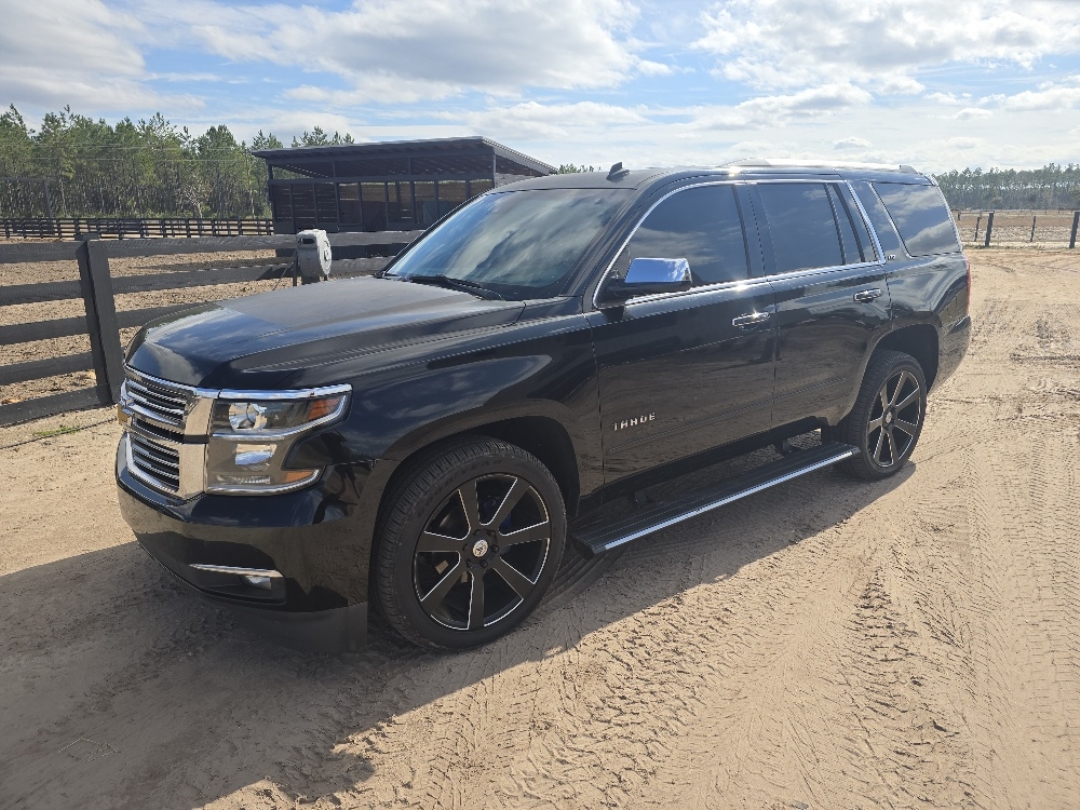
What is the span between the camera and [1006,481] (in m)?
4.96

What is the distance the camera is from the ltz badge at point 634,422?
3.48 m

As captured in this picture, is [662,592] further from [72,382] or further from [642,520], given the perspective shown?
[72,382]

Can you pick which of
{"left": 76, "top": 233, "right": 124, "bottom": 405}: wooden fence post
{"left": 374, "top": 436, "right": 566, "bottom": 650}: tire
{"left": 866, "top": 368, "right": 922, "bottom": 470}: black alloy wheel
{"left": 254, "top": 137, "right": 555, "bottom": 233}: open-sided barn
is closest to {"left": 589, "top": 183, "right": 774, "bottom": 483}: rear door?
{"left": 374, "top": 436, "right": 566, "bottom": 650}: tire

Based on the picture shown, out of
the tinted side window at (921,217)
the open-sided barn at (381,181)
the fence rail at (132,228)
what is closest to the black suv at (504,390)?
the tinted side window at (921,217)

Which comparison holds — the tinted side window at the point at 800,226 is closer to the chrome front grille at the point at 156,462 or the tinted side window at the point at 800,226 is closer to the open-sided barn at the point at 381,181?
the chrome front grille at the point at 156,462

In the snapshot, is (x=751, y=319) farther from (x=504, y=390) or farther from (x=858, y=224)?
(x=504, y=390)

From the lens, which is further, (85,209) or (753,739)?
(85,209)

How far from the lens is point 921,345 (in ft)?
17.5

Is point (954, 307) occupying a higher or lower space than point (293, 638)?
higher

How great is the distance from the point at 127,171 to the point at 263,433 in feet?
344

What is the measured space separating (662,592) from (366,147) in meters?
26.0

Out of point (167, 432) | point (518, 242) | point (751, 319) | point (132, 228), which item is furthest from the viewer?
point (132, 228)

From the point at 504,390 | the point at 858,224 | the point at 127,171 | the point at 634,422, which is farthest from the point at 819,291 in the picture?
the point at 127,171

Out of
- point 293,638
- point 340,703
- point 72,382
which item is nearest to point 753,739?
point 340,703
